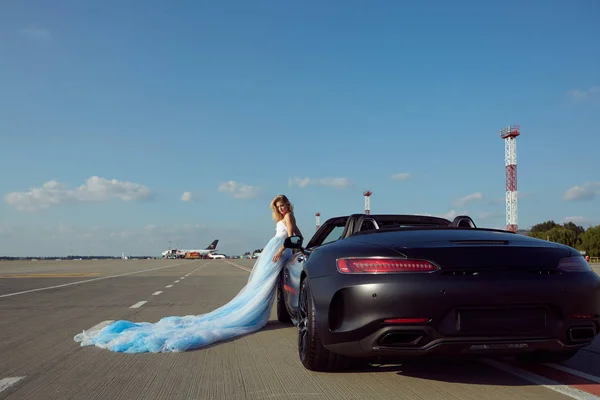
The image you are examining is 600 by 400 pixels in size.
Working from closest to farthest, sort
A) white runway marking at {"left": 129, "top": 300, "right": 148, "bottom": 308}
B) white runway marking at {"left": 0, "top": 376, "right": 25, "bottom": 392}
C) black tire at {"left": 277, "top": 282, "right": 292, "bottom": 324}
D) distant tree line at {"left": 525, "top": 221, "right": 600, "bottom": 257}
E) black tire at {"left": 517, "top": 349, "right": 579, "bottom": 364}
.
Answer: white runway marking at {"left": 0, "top": 376, "right": 25, "bottom": 392} < black tire at {"left": 517, "top": 349, "right": 579, "bottom": 364} < black tire at {"left": 277, "top": 282, "right": 292, "bottom": 324} < white runway marking at {"left": 129, "top": 300, "right": 148, "bottom": 308} < distant tree line at {"left": 525, "top": 221, "right": 600, "bottom": 257}

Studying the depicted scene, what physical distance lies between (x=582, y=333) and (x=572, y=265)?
0.48 metres

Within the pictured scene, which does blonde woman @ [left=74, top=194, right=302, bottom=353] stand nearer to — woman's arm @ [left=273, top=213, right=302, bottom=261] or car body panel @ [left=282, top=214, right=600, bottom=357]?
woman's arm @ [left=273, top=213, right=302, bottom=261]

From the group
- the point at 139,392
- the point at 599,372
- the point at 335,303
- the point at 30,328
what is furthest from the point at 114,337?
the point at 599,372

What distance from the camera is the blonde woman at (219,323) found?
235 inches

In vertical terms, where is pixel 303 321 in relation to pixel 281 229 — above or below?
below

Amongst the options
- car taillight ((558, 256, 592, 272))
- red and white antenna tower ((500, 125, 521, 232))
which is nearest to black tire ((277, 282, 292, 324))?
car taillight ((558, 256, 592, 272))

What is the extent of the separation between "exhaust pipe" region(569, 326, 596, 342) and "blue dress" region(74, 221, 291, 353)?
3.58 metres

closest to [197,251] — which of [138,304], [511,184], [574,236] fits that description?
[574,236]

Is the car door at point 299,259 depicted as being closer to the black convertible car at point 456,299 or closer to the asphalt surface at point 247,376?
the asphalt surface at point 247,376

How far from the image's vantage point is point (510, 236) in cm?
477

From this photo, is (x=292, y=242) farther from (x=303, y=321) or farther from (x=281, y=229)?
(x=281, y=229)

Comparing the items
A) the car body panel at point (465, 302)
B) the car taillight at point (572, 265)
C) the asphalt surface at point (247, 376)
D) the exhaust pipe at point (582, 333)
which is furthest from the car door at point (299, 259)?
the exhaust pipe at point (582, 333)

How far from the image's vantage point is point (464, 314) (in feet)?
13.0

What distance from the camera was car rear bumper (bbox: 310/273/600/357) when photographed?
3932 mm
